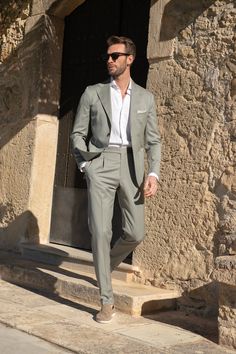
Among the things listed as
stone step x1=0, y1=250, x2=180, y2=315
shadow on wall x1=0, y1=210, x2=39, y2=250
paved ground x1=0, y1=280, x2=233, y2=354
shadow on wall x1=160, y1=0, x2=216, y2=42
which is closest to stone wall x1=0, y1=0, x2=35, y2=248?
shadow on wall x1=0, y1=210, x2=39, y2=250

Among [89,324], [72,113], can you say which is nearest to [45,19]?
[72,113]

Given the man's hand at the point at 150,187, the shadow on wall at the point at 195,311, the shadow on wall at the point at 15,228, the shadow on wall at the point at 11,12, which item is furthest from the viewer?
the shadow on wall at the point at 11,12

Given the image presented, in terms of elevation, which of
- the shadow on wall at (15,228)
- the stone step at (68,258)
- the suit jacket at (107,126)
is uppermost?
the suit jacket at (107,126)

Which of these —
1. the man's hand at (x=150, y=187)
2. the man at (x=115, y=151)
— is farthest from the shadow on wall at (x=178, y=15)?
the man's hand at (x=150, y=187)

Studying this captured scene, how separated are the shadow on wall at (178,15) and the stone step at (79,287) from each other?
6.81ft

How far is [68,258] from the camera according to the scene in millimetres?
5715

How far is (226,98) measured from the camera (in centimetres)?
463

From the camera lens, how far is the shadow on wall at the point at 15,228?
6.36 metres

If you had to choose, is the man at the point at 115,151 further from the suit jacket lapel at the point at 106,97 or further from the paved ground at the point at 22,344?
the paved ground at the point at 22,344

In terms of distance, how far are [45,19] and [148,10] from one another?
4.25 feet

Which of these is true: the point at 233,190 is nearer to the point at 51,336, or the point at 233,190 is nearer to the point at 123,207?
the point at 123,207

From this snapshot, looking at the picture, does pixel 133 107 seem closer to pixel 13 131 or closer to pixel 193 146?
pixel 193 146

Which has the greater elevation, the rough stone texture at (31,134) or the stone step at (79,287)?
the rough stone texture at (31,134)

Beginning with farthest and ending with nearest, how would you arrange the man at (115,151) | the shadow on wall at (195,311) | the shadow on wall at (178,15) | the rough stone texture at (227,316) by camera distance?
the shadow on wall at (178,15)
the shadow on wall at (195,311)
the man at (115,151)
the rough stone texture at (227,316)
